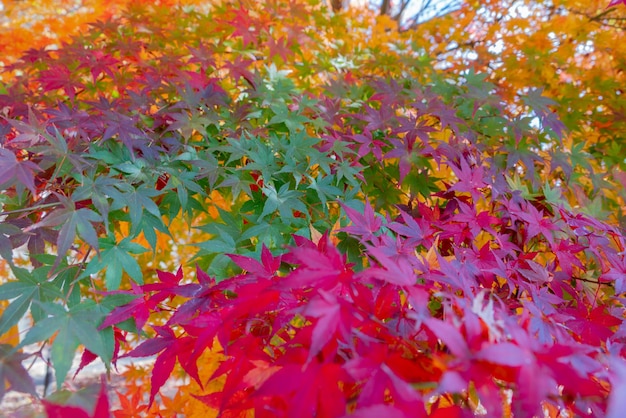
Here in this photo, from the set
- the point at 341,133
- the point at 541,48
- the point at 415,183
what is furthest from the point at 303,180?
the point at 541,48

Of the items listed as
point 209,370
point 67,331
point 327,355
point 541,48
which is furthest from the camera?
point 541,48

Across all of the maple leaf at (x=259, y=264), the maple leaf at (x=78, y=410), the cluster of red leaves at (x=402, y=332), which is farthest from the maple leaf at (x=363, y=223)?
the maple leaf at (x=78, y=410)

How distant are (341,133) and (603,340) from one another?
82cm

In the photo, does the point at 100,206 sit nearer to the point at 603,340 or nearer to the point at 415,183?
the point at 415,183

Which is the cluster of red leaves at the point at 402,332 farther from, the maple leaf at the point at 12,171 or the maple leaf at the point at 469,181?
the maple leaf at the point at 12,171

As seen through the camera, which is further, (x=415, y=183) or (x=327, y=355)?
(x=415, y=183)

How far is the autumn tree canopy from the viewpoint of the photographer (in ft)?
1.86

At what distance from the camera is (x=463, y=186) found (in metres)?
1.13

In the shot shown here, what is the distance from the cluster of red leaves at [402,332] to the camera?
0.50 m

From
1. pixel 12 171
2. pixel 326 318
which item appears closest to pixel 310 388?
pixel 326 318

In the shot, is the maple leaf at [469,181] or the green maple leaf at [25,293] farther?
the maple leaf at [469,181]

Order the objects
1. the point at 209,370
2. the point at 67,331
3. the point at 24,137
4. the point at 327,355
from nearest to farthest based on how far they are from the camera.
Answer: the point at 327,355, the point at 67,331, the point at 24,137, the point at 209,370

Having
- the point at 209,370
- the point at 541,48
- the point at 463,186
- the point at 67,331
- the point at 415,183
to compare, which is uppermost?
the point at 541,48

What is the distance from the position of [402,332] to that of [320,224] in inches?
19.2
